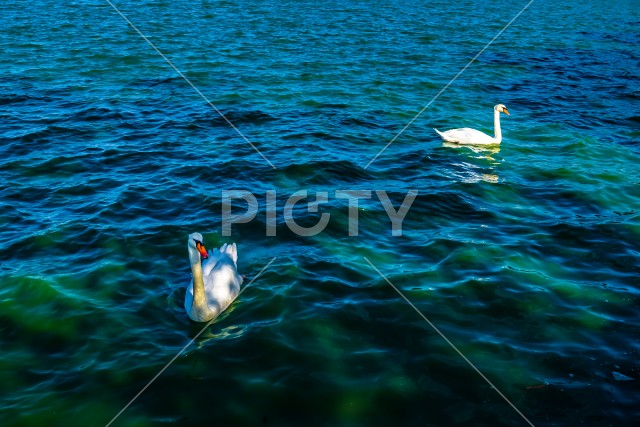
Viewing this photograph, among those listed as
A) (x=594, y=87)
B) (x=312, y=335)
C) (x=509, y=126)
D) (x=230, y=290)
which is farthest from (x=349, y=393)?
(x=594, y=87)

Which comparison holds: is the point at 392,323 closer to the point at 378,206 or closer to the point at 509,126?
the point at 378,206

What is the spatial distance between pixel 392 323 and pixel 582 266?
13.6ft

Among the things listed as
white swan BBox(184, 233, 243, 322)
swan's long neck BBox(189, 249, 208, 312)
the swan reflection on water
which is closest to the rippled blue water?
the swan reflection on water

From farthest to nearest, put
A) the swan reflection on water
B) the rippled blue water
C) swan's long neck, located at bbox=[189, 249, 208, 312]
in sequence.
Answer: the swan reflection on water → swan's long neck, located at bbox=[189, 249, 208, 312] → the rippled blue water

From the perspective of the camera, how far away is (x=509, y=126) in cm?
1988

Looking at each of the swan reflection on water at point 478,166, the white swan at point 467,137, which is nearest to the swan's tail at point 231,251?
the swan reflection on water at point 478,166

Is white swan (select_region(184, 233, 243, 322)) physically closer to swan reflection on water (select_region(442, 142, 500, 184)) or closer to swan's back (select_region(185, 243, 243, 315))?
swan's back (select_region(185, 243, 243, 315))

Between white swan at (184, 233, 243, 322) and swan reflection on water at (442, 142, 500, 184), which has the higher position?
white swan at (184, 233, 243, 322)

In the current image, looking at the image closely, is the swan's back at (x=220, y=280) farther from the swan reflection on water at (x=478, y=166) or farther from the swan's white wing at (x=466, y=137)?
the swan's white wing at (x=466, y=137)

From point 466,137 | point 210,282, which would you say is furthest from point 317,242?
point 466,137

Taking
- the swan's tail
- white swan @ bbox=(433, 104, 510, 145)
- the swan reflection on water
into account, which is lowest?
the swan reflection on water

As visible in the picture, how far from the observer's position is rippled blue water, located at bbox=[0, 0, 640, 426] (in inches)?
326

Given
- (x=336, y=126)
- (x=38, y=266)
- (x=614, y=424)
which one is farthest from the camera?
(x=336, y=126)

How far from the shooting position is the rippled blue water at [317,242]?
8.28 m
